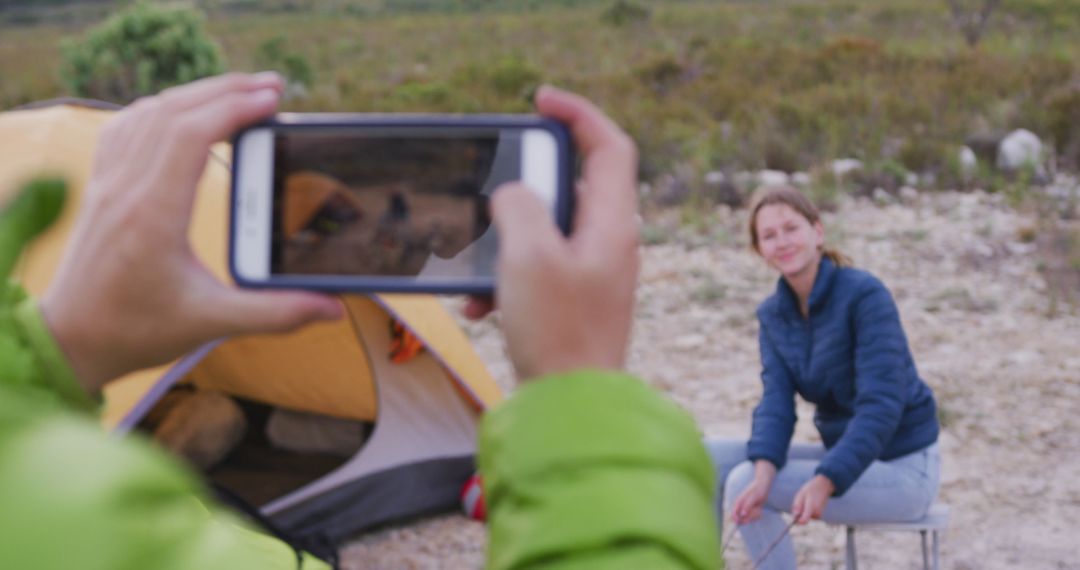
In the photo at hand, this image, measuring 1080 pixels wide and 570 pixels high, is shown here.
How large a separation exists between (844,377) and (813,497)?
377 millimetres

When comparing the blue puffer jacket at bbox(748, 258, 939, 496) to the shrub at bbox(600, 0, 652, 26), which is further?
the shrub at bbox(600, 0, 652, 26)

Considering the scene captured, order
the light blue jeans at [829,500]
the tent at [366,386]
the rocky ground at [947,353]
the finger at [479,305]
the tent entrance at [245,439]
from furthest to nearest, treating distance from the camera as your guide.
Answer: the tent entrance at [245,439] → the rocky ground at [947,353] → the tent at [366,386] → the light blue jeans at [829,500] → the finger at [479,305]

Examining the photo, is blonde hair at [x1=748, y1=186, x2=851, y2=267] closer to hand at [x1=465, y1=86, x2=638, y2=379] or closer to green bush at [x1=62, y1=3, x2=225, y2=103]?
hand at [x1=465, y1=86, x2=638, y2=379]

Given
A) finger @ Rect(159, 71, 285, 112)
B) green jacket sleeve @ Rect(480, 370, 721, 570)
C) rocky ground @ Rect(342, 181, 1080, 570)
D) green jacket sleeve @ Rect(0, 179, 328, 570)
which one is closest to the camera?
green jacket sleeve @ Rect(0, 179, 328, 570)

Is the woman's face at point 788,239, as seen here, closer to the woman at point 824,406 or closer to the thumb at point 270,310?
the woman at point 824,406

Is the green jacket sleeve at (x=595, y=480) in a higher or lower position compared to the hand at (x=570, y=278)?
lower

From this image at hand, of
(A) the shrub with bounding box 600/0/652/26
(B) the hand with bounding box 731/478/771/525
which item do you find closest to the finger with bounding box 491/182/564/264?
(B) the hand with bounding box 731/478/771/525

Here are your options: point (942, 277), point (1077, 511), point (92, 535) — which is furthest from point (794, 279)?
point (942, 277)

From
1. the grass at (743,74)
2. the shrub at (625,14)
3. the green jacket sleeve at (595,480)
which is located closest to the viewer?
the green jacket sleeve at (595,480)

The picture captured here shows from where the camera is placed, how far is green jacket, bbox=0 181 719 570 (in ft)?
1.65

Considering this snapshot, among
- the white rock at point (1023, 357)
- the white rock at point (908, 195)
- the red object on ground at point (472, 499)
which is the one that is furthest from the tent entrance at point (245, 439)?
the white rock at point (908, 195)

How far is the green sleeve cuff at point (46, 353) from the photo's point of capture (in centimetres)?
73

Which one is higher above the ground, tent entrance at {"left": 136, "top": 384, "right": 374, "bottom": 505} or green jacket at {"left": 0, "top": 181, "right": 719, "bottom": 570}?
green jacket at {"left": 0, "top": 181, "right": 719, "bottom": 570}

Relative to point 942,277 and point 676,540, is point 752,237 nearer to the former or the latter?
point 676,540
